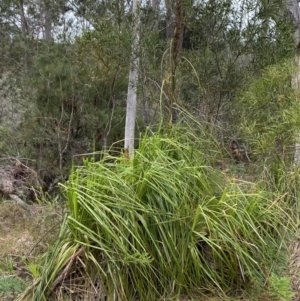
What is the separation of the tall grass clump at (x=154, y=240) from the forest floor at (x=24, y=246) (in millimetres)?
175

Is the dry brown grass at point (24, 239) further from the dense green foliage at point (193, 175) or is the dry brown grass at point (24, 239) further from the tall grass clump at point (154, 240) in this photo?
the tall grass clump at point (154, 240)

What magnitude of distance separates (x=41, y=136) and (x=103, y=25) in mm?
3007

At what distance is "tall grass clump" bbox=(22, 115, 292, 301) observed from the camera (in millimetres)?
2740

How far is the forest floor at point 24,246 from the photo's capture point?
301cm

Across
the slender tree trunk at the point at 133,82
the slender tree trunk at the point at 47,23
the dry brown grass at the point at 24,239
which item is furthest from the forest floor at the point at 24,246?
the slender tree trunk at the point at 47,23

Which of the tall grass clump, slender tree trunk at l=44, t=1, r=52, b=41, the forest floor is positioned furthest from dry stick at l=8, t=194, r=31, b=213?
slender tree trunk at l=44, t=1, r=52, b=41

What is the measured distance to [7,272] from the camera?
137 inches

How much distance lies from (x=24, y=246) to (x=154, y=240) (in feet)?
5.62

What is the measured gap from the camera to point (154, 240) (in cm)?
279

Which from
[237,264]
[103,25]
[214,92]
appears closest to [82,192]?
[237,264]

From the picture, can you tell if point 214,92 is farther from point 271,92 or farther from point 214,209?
point 214,209

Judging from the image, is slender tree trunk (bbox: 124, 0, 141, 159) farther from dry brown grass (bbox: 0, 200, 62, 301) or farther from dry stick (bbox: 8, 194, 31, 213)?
dry stick (bbox: 8, 194, 31, 213)

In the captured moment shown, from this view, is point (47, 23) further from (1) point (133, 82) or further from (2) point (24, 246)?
(2) point (24, 246)

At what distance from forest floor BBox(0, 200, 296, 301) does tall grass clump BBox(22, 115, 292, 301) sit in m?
0.18
